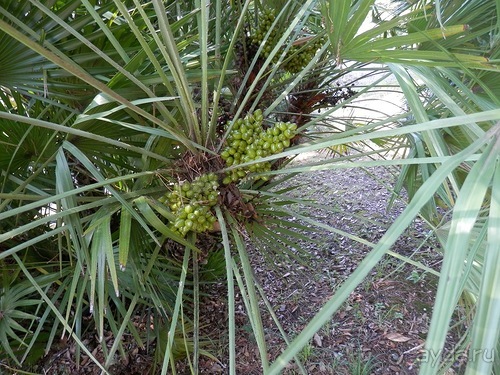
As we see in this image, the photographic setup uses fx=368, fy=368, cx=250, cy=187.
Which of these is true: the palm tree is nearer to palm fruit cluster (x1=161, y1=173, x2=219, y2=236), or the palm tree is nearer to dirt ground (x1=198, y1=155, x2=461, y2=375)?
palm fruit cluster (x1=161, y1=173, x2=219, y2=236)

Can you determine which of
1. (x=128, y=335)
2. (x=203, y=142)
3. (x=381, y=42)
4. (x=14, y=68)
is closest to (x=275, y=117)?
(x=203, y=142)

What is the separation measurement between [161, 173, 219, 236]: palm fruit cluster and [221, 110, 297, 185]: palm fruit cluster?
55 mm

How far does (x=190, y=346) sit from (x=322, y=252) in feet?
3.59

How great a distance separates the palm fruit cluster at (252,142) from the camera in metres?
0.81

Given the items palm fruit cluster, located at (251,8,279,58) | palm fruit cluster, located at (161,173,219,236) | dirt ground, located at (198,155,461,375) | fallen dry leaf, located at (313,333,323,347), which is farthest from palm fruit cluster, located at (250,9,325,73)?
fallen dry leaf, located at (313,333,323,347)

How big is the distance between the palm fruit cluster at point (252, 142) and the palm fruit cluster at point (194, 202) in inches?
2.2

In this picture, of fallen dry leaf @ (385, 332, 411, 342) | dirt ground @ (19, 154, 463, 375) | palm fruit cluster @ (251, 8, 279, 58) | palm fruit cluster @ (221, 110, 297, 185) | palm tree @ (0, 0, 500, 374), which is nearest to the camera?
palm tree @ (0, 0, 500, 374)

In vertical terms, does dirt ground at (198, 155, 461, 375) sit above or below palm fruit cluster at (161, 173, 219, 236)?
below

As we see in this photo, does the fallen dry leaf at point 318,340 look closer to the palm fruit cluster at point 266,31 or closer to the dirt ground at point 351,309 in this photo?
the dirt ground at point 351,309

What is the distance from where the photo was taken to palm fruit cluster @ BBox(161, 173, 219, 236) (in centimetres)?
83

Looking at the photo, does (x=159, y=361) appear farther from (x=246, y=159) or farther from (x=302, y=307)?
(x=246, y=159)

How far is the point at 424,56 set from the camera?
2.30ft

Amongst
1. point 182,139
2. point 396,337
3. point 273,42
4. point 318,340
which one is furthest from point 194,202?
point 396,337

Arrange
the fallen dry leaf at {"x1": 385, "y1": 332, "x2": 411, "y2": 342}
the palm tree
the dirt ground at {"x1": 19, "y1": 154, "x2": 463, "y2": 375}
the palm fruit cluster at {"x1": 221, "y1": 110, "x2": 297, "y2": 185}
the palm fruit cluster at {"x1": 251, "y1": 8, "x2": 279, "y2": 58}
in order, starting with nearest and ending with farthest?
the palm tree → the palm fruit cluster at {"x1": 221, "y1": 110, "x2": 297, "y2": 185} → the palm fruit cluster at {"x1": 251, "y1": 8, "x2": 279, "y2": 58} → the dirt ground at {"x1": 19, "y1": 154, "x2": 463, "y2": 375} → the fallen dry leaf at {"x1": 385, "y1": 332, "x2": 411, "y2": 342}
